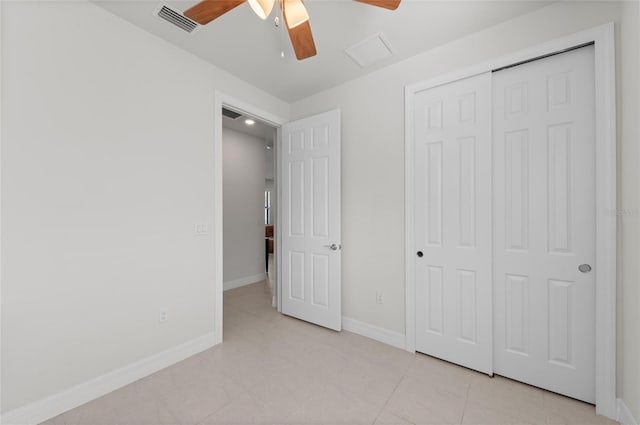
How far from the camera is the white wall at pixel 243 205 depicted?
14.9 ft

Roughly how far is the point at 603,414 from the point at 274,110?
371cm

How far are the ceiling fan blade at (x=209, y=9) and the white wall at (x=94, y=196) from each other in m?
0.88

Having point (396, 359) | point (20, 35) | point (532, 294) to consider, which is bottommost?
point (396, 359)

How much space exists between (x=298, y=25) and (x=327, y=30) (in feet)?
2.18

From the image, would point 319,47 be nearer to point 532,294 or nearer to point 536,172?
point 536,172

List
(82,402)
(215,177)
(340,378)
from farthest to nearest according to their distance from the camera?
1. (215,177)
2. (340,378)
3. (82,402)

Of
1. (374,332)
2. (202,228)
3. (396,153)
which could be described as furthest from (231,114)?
(374,332)

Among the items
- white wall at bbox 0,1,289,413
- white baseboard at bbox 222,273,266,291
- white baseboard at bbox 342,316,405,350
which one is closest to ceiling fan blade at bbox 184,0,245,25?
white wall at bbox 0,1,289,413

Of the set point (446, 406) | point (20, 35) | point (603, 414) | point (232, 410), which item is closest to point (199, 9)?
point (20, 35)

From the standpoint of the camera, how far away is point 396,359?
7.40 ft

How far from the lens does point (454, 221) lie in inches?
85.9

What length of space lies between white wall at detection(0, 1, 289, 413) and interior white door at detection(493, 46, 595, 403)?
2523mm

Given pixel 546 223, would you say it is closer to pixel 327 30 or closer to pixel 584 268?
pixel 584 268

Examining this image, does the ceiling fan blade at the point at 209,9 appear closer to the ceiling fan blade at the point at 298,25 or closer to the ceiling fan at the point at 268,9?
the ceiling fan at the point at 268,9
